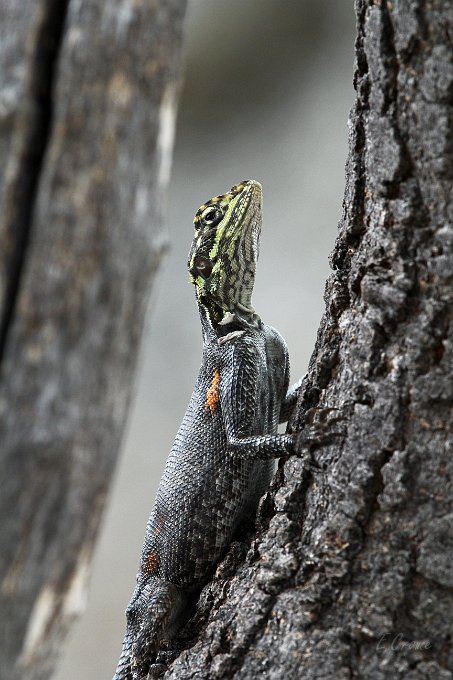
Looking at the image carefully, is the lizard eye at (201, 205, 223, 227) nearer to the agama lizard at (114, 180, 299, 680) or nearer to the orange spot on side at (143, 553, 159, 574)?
the agama lizard at (114, 180, 299, 680)

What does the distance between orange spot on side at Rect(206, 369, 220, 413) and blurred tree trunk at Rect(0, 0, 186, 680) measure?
0.37 metres

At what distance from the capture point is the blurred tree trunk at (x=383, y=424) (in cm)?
161

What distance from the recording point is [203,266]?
9.38 feet

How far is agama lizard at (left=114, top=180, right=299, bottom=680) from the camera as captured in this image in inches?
Result: 94.7

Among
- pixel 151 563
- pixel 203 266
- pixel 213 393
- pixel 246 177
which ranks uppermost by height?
pixel 246 177

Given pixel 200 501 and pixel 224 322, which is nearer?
pixel 200 501

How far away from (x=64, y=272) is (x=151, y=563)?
1.09 metres

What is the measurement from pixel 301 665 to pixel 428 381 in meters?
0.74

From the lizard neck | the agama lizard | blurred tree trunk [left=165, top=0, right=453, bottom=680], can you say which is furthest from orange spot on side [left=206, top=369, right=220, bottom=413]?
blurred tree trunk [left=165, top=0, right=453, bottom=680]

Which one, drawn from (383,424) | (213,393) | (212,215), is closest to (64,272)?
(213,393)

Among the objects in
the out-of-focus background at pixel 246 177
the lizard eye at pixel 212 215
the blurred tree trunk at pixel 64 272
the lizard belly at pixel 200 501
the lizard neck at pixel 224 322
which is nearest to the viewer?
the blurred tree trunk at pixel 64 272

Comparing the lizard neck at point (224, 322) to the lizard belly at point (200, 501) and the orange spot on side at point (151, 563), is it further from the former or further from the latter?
the orange spot on side at point (151, 563)

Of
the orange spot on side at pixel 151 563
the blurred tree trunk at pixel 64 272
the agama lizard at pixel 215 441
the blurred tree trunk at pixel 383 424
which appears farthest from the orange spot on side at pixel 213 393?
the blurred tree trunk at pixel 383 424

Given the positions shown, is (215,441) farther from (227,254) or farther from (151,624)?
(227,254)
